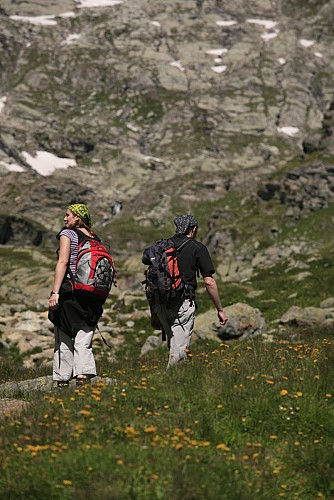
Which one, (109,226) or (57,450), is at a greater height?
(57,450)

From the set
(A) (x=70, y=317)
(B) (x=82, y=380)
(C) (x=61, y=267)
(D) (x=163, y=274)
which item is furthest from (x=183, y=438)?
(D) (x=163, y=274)

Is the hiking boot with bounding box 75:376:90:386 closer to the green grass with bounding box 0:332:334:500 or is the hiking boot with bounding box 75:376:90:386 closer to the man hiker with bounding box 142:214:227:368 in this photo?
the green grass with bounding box 0:332:334:500

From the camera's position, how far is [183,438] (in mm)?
7355

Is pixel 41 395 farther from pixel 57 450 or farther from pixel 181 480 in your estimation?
pixel 181 480

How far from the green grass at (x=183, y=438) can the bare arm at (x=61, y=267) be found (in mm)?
1577

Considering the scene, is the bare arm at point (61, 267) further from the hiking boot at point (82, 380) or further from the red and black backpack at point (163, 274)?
the red and black backpack at point (163, 274)

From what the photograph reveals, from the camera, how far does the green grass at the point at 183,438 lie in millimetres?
6316

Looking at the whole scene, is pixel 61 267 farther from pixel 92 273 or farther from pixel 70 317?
pixel 70 317

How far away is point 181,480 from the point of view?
6.27 meters

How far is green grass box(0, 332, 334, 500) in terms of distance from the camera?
6.32 meters

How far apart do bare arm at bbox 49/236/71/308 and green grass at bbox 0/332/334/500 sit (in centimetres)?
158

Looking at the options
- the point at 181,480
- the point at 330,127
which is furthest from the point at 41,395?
the point at 330,127

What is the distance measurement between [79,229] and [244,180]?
184 meters

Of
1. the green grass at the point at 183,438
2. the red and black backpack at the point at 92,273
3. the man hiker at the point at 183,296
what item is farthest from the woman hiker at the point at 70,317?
the man hiker at the point at 183,296
